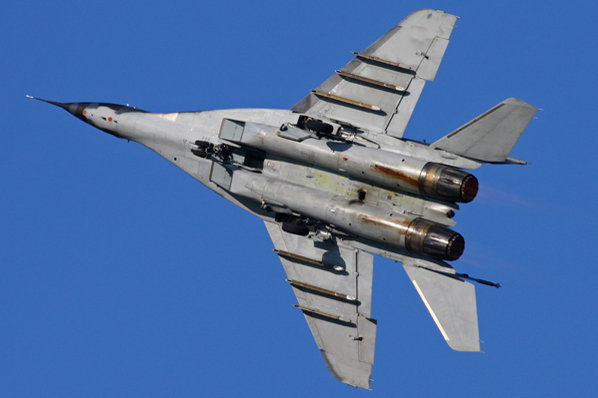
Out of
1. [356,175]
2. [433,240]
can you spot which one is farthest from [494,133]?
[356,175]

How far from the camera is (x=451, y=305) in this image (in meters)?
23.2

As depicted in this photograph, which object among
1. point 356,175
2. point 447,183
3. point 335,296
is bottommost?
point 335,296

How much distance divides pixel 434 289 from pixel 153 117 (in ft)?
27.5

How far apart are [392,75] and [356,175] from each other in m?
2.59

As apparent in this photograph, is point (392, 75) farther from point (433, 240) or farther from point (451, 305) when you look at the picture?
point (451, 305)

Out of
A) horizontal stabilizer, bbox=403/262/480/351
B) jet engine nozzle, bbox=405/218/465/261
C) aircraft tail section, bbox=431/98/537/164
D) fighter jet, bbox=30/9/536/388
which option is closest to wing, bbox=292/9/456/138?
fighter jet, bbox=30/9/536/388

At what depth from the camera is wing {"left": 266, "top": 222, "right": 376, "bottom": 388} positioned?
24.5 metres

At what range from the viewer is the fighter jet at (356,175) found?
22531 mm

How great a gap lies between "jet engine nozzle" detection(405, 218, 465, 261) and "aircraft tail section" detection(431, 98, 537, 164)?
1.75m

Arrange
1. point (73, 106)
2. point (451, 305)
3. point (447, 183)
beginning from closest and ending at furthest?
point (447, 183)
point (451, 305)
point (73, 106)

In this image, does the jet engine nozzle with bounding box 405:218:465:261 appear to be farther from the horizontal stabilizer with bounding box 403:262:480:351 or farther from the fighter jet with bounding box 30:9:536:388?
the horizontal stabilizer with bounding box 403:262:480:351

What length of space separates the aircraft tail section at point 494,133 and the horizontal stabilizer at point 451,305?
293 centimetres

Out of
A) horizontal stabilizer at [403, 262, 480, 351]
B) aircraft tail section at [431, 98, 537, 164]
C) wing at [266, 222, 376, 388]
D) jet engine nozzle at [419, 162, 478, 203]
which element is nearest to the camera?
aircraft tail section at [431, 98, 537, 164]

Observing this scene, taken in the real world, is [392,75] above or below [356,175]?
above
